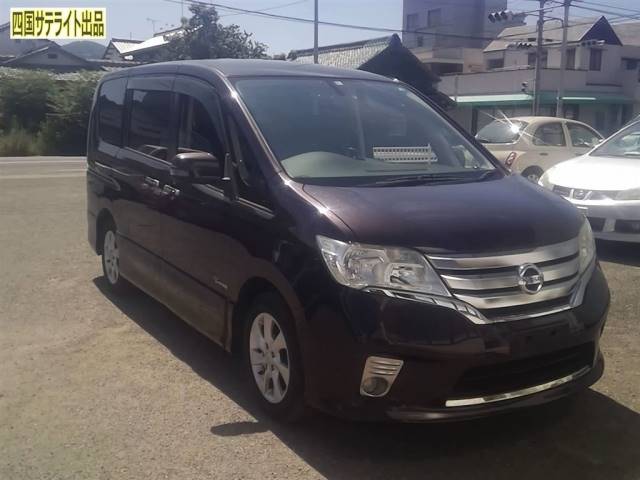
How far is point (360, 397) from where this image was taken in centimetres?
330

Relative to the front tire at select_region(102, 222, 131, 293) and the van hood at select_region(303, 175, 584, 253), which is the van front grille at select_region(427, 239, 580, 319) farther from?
the front tire at select_region(102, 222, 131, 293)

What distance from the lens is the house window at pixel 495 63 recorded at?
50219mm

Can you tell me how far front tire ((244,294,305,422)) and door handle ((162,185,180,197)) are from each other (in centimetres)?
117

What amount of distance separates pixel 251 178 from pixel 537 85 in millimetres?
Result: 31125

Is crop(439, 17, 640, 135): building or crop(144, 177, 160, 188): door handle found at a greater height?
crop(439, 17, 640, 135): building

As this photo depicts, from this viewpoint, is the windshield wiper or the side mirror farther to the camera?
the side mirror

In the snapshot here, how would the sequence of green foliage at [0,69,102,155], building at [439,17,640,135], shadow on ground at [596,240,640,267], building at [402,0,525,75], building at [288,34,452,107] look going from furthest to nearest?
building at [402,0,525,75] → building at [439,17,640,135] → building at [288,34,452,107] → green foliage at [0,69,102,155] → shadow on ground at [596,240,640,267]

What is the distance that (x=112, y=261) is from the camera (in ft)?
20.6

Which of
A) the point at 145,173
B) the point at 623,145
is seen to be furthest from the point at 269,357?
the point at 623,145

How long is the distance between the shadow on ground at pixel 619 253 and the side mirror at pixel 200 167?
5.05 m

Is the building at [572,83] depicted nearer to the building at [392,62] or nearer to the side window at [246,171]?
the building at [392,62]

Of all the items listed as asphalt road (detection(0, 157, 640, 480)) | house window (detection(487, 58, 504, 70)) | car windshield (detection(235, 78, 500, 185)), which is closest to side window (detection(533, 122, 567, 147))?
asphalt road (detection(0, 157, 640, 480))

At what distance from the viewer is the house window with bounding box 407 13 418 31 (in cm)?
6650

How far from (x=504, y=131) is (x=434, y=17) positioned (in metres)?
55.2
